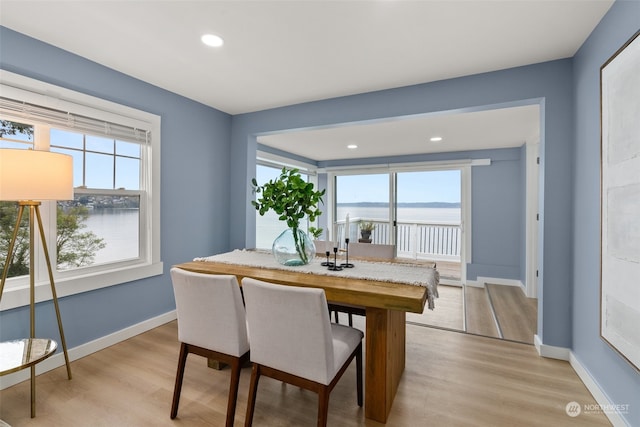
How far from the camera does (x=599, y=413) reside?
177 cm

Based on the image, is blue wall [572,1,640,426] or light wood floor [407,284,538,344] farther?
light wood floor [407,284,538,344]

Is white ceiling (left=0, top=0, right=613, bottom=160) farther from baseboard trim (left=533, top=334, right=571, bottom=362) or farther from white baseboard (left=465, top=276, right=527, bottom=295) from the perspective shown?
white baseboard (left=465, top=276, right=527, bottom=295)

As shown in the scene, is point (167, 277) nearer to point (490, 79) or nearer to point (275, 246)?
point (275, 246)

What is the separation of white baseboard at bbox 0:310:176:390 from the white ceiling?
2369 millimetres

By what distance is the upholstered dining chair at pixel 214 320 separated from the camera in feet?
5.08

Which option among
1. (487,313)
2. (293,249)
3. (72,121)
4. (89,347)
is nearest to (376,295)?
(293,249)

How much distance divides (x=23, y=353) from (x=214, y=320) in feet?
3.25

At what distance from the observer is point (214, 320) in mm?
1611

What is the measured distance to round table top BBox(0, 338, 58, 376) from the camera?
1.39 metres

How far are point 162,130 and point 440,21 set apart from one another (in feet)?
8.82

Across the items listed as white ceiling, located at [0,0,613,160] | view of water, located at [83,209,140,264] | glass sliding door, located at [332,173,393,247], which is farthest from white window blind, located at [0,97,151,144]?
glass sliding door, located at [332,173,393,247]

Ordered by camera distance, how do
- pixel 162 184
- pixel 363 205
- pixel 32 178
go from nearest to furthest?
1. pixel 32 178
2. pixel 162 184
3. pixel 363 205

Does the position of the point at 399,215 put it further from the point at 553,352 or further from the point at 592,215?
the point at 592,215

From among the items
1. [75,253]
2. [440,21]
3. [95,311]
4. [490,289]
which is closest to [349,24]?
[440,21]
